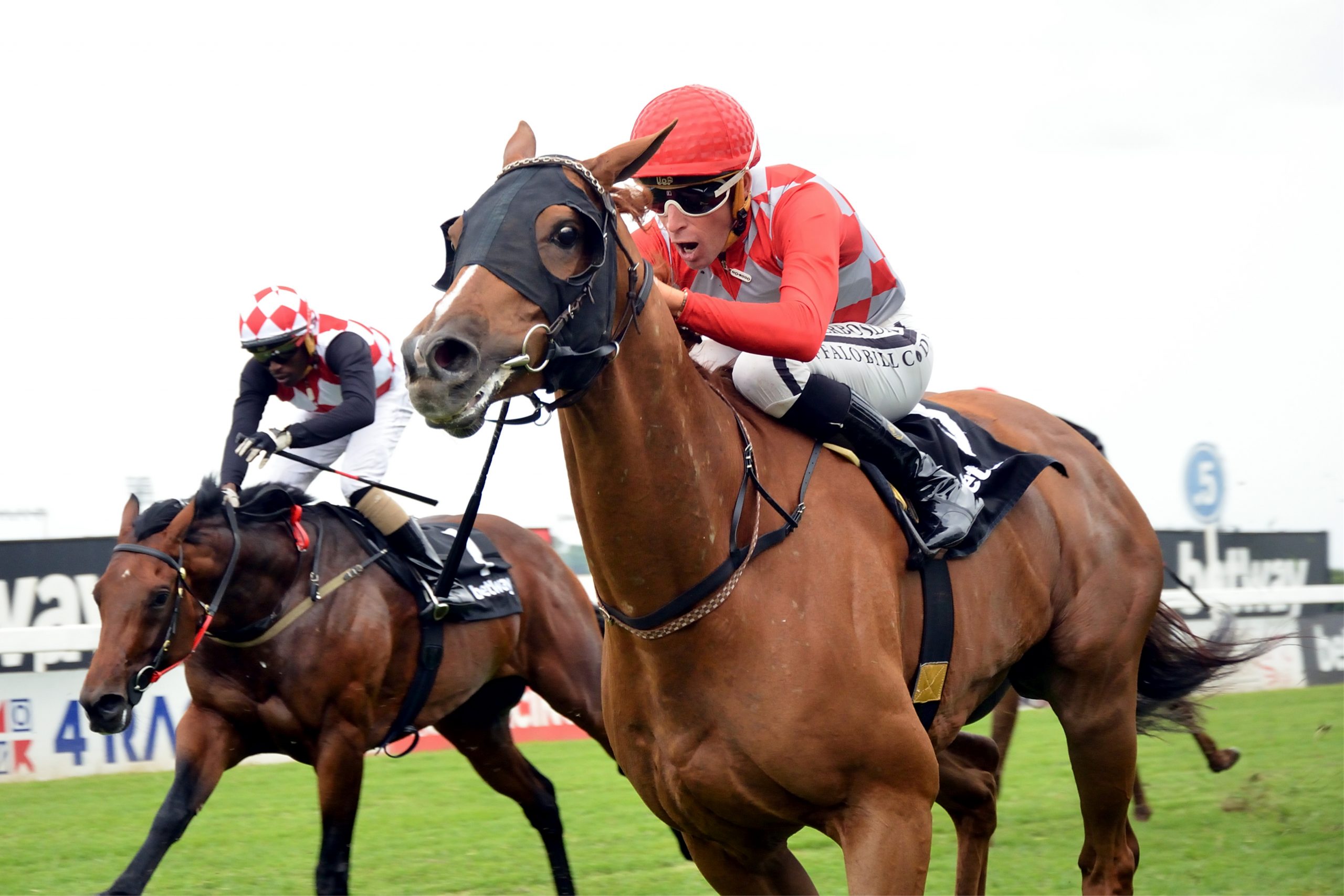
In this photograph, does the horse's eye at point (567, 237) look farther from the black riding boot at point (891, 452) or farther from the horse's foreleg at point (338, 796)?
the horse's foreleg at point (338, 796)

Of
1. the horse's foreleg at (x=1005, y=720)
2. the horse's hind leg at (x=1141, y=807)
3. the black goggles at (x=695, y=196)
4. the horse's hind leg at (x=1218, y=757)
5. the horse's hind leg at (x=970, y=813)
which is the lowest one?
the horse's hind leg at (x=1141, y=807)

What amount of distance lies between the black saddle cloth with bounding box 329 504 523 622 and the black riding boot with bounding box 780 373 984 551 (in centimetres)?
297

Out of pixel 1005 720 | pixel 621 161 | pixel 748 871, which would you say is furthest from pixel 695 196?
pixel 1005 720

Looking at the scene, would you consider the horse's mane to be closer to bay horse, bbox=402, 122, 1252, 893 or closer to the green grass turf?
the green grass turf

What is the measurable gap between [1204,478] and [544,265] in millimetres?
11304

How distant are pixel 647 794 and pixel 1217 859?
3989mm

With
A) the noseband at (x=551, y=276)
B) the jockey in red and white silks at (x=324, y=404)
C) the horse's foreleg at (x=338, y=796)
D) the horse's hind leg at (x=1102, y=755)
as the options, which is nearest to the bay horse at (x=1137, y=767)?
the horse's hind leg at (x=1102, y=755)

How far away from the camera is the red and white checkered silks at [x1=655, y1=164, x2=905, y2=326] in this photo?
3244mm

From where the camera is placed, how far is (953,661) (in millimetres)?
3279

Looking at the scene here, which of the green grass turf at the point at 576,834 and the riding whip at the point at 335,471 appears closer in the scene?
the riding whip at the point at 335,471

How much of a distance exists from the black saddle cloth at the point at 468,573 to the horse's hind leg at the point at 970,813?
7.82 feet

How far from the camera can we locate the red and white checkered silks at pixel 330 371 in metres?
5.90

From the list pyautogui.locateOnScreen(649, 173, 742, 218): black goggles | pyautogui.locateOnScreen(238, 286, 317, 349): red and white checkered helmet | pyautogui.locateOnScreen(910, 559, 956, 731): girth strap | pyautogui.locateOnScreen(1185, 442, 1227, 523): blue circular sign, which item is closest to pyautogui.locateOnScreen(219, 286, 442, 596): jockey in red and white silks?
pyautogui.locateOnScreen(238, 286, 317, 349): red and white checkered helmet

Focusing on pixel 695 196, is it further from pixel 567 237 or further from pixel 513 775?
pixel 513 775
